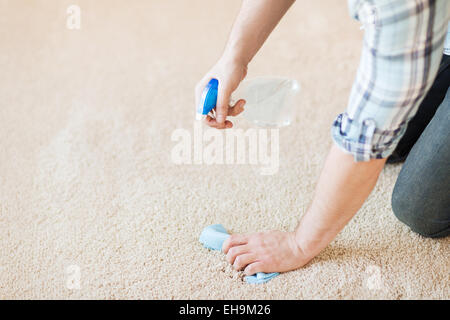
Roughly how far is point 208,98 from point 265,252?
0.32m

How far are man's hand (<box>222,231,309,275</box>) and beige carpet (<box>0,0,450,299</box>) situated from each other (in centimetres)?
3

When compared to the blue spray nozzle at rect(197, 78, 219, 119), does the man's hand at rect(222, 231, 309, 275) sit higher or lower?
lower

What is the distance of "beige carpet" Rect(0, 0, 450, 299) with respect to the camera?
2.87 feet

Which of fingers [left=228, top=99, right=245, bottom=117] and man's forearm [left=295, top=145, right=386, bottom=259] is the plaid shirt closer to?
man's forearm [left=295, top=145, right=386, bottom=259]

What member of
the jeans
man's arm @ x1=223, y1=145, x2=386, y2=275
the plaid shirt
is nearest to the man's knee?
the jeans

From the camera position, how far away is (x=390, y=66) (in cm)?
58

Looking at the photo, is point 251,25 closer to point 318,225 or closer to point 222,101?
point 222,101

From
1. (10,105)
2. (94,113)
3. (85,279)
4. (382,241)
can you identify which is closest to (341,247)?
(382,241)

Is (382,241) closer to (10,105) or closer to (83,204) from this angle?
(83,204)

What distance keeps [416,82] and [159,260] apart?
589 mm

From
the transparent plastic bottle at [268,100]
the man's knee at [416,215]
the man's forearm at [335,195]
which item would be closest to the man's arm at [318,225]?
the man's forearm at [335,195]

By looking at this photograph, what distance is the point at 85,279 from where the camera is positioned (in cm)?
88

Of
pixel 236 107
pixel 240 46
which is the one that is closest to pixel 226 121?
pixel 236 107

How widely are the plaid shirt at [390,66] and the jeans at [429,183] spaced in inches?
10.2
